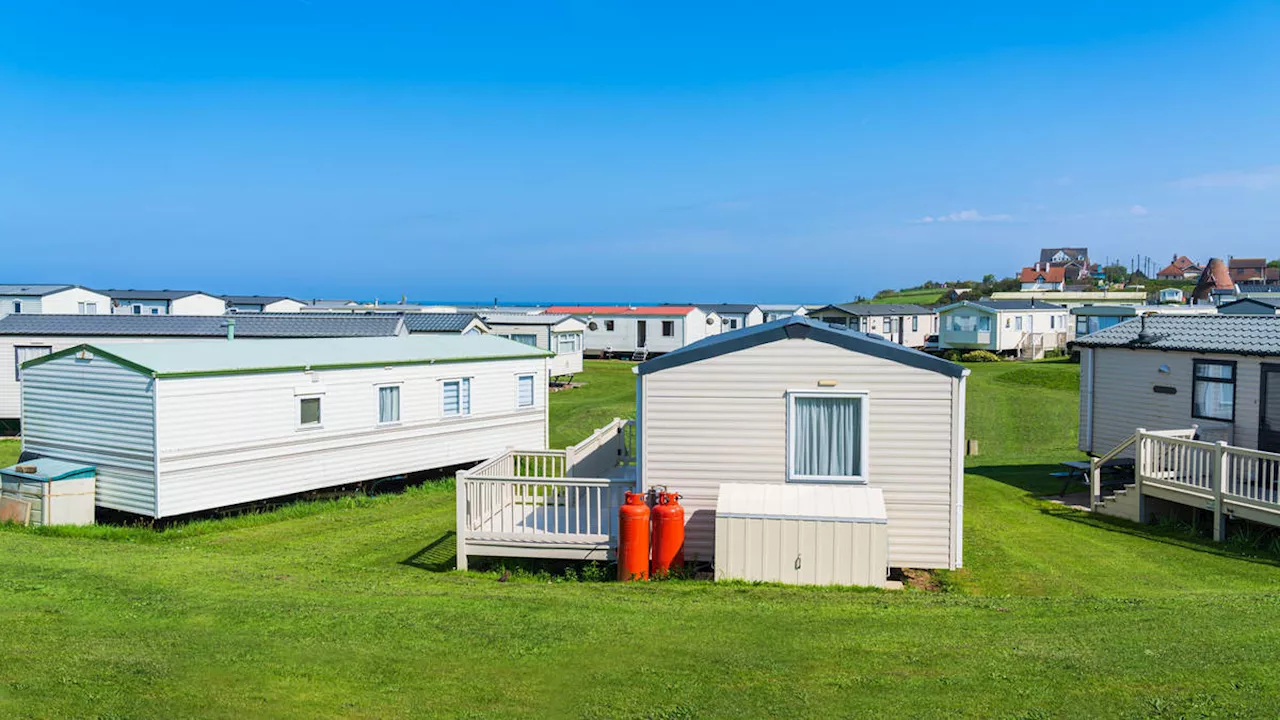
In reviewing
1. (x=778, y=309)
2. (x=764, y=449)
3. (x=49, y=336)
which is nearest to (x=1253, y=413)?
(x=764, y=449)

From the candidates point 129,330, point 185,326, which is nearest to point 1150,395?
point 185,326

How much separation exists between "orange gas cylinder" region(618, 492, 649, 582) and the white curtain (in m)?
2.11

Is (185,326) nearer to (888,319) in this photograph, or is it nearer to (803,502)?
(803,502)

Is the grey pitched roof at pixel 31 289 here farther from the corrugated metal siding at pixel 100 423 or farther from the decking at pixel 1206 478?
the decking at pixel 1206 478

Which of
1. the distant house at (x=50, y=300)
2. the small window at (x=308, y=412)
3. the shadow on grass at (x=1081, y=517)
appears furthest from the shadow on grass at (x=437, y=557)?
the distant house at (x=50, y=300)

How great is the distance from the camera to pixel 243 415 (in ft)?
57.2

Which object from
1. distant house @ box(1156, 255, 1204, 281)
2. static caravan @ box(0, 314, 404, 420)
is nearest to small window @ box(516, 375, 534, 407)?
static caravan @ box(0, 314, 404, 420)

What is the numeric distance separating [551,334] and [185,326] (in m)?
16.1

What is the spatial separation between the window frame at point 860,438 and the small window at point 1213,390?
8368mm

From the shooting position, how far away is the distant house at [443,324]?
3303cm

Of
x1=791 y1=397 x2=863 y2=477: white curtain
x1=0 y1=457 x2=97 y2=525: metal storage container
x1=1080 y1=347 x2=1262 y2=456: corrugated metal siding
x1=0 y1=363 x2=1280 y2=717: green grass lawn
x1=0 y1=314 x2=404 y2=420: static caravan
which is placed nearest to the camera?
x1=0 y1=363 x2=1280 y2=717: green grass lawn

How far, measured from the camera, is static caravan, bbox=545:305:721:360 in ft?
169

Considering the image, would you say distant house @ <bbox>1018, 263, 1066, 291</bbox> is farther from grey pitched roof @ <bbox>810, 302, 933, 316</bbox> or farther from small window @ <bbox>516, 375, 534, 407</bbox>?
small window @ <bbox>516, 375, 534, 407</bbox>

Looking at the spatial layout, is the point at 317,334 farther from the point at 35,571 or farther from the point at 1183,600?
the point at 1183,600
